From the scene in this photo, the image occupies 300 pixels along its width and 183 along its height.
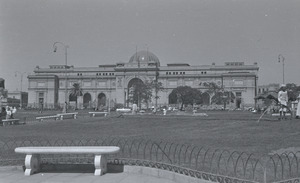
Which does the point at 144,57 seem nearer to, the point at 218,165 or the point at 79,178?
the point at 79,178

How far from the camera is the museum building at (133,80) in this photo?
114m

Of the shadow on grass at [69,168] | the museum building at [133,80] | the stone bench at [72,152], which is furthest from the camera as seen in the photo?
the museum building at [133,80]

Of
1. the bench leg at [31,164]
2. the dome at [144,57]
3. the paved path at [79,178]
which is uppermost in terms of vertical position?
the dome at [144,57]

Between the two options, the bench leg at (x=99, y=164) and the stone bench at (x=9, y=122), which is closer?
the bench leg at (x=99, y=164)

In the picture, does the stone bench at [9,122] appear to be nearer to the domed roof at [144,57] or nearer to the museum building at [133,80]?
the museum building at [133,80]

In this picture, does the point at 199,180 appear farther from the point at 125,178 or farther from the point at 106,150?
the point at 106,150

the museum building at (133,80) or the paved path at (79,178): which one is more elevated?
the museum building at (133,80)

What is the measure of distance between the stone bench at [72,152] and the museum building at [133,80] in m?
100

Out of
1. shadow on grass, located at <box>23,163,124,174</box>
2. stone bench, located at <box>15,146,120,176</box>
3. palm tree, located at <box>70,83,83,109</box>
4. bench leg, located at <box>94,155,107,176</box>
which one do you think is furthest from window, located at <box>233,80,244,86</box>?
bench leg, located at <box>94,155,107,176</box>

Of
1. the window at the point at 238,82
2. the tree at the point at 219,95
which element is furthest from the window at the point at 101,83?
the window at the point at 238,82

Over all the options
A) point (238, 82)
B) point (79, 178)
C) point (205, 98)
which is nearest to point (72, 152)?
point (79, 178)

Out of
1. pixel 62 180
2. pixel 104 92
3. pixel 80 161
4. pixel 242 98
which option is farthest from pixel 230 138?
pixel 104 92

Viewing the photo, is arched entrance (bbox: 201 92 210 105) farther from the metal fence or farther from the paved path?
the paved path

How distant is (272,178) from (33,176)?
16.5 feet
